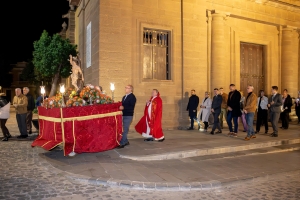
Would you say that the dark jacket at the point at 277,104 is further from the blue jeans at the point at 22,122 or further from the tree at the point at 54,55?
the tree at the point at 54,55

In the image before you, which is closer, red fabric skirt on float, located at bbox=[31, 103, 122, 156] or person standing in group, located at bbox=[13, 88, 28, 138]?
red fabric skirt on float, located at bbox=[31, 103, 122, 156]

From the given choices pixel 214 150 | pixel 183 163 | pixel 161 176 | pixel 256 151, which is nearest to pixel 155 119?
pixel 214 150

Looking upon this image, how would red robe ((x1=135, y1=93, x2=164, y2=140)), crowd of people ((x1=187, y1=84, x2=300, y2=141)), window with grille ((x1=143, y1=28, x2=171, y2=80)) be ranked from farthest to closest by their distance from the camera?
window with grille ((x1=143, y1=28, x2=171, y2=80)) → crowd of people ((x1=187, y1=84, x2=300, y2=141)) → red robe ((x1=135, y1=93, x2=164, y2=140))

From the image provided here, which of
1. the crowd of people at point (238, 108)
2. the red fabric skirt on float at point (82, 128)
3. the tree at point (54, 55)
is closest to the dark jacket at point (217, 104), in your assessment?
the crowd of people at point (238, 108)

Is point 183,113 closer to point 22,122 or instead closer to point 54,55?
point 22,122

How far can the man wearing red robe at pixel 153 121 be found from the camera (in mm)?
9719

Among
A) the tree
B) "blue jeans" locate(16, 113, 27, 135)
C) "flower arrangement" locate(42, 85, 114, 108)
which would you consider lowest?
"blue jeans" locate(16, 113, 27, 135)

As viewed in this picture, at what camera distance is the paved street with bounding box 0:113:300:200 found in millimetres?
5078

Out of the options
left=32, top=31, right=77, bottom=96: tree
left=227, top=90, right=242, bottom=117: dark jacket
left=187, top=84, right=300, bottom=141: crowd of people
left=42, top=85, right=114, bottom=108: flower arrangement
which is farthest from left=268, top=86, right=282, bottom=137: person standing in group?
left=32, top=31, right=77, bottom=96: tree

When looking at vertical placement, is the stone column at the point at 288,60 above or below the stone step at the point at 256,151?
above

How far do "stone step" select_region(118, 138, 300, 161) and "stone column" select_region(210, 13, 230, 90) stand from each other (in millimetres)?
5045

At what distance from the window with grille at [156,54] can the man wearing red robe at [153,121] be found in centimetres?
355

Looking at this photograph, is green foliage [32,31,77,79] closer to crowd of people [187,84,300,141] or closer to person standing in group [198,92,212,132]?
person standing in group [198,92,212,132]

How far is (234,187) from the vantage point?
562 cm
